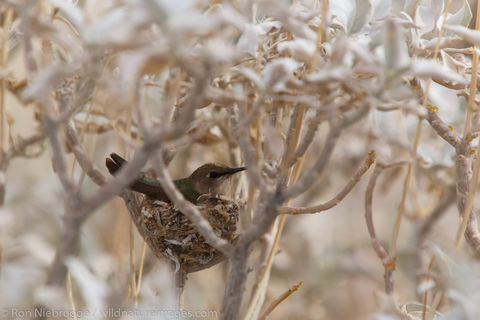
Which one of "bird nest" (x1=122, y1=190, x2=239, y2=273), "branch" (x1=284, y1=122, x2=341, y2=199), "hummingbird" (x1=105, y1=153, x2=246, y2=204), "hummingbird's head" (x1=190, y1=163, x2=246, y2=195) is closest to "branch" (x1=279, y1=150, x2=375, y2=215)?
"branch" (x1=284, y1=122, x2=341, y2=199)

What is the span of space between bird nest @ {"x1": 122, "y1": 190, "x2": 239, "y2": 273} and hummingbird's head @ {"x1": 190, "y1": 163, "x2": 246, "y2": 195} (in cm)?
18

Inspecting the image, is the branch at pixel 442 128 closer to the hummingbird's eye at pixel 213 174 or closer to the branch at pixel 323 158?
the branch at pixel 323 158

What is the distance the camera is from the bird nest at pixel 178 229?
1.36 meters

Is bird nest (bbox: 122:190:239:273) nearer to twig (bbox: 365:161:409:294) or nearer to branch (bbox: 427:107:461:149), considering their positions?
twig (bbox: 365:161:409:294)

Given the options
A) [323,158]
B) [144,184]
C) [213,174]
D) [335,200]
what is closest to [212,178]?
[213,174]

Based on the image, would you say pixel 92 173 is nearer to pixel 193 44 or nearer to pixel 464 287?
pixel 193 44

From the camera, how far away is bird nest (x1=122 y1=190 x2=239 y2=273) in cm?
136

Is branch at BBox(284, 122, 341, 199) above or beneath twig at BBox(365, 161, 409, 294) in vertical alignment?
above

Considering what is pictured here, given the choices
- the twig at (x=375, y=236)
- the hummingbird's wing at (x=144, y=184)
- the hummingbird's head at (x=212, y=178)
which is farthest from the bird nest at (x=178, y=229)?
the twig at (x=375, y=236)

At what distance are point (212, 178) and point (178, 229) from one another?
1.38 ft

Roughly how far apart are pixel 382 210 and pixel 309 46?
3.31 m

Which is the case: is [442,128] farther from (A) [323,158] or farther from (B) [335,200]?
(A) [323,158]

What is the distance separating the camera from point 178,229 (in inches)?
57.7

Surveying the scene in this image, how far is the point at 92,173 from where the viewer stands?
1.17 m
